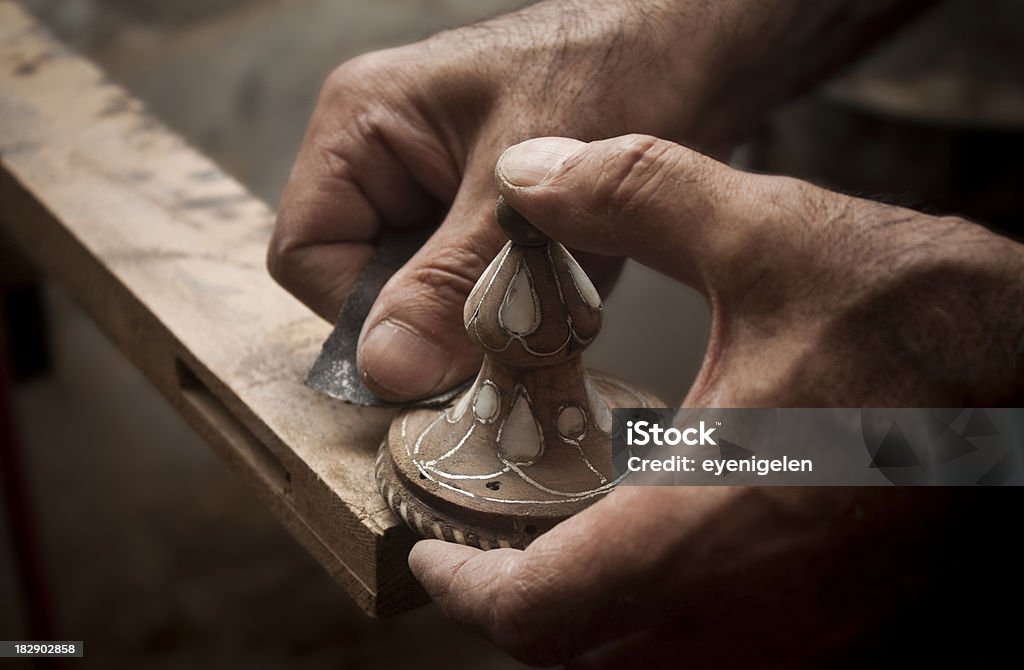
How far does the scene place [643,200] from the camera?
2.59 feet

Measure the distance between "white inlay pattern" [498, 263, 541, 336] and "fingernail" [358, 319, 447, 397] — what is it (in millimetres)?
175

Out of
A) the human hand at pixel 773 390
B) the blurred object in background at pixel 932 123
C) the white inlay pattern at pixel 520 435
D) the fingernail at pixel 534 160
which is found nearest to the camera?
the human hand at pixel 773 390

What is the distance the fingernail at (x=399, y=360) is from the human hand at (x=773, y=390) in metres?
0.30

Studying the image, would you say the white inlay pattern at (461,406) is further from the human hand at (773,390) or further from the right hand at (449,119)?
the human hand at (773,390)

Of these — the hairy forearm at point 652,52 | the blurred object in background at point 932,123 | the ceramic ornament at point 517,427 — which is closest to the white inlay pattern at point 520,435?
the ceramic ornament at point 517,427

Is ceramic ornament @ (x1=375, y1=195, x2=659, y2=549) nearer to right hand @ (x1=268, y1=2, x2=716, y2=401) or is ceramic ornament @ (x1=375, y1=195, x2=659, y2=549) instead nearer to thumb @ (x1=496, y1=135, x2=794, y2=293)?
thumb @ (x1=496, y1=135, x2=794, y2=293)

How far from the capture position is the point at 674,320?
12.4 feet

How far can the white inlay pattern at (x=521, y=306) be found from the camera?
0.93m

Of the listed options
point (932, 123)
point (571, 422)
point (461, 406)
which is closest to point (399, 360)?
point (461, 406)

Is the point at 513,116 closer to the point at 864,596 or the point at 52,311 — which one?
the point at 864,596

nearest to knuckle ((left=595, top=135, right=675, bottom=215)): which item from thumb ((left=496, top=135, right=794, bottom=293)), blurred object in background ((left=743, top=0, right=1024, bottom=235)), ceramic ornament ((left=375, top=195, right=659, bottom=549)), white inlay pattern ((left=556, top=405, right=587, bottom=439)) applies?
thumb ((left=496, top=135, right=794, bottom=293))

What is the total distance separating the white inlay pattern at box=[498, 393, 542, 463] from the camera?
980 millimetres

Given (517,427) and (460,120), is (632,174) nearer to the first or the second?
(517,427)

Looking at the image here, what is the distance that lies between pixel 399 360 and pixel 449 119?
33cm
